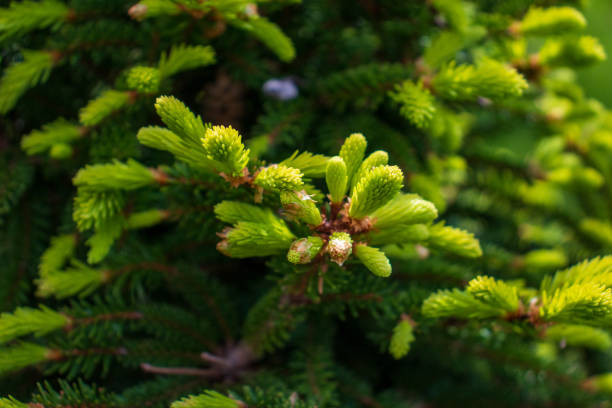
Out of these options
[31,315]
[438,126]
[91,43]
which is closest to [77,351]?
[31,315]

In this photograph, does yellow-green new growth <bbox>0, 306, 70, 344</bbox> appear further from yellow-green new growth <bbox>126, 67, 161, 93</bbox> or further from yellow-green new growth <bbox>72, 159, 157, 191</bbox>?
yellow-green new growth <bbox>126, 67, 161, 93</bbox>

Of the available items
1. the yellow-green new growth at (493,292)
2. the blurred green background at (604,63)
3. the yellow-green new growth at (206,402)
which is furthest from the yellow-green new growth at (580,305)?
the blurred green background at (604,63)

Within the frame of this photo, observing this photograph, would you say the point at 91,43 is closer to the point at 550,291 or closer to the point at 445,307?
the point at 445,307

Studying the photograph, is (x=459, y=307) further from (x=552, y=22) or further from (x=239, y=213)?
(x=552, y=22)

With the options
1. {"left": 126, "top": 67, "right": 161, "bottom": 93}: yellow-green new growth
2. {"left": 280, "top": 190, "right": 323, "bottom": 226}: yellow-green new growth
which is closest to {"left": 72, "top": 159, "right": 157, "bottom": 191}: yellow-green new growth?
{"left": 126, "top": 67, "right": 161, "bottom": 93}: yellow-green new growth

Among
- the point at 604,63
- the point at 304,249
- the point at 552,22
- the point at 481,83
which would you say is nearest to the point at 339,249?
the point at 304,249

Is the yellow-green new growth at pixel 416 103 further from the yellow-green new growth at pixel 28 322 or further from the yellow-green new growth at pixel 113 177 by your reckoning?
the yellow-green new growth at pixel 28 322
